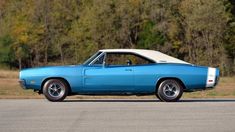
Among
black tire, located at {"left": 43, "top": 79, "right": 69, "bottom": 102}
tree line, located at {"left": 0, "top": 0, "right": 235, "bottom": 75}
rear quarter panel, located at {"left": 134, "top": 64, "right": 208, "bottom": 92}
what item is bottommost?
black tire, located at {"left": 43, "top": 79, "right": 69, "bottom": 102}

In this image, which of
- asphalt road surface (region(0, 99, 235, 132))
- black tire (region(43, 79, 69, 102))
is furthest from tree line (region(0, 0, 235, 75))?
asphalt road surface (region(0, 99, 235, 132))

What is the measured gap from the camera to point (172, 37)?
6625 centimetres

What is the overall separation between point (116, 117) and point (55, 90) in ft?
14.4

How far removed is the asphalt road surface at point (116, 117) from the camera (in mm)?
10711

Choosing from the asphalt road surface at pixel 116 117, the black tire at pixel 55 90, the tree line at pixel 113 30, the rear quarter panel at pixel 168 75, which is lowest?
the asphalt road surface at pixel 116 117

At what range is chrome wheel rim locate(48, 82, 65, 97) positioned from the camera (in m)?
16.3

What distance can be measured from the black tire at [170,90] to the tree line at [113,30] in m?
46.4

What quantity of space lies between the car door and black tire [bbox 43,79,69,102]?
578 mm

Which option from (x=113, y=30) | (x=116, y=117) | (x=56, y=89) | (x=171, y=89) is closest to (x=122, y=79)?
(x=171, y=89)

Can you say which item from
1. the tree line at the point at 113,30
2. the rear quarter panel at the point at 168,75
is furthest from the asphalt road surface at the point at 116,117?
the tree line at the point at 113,30

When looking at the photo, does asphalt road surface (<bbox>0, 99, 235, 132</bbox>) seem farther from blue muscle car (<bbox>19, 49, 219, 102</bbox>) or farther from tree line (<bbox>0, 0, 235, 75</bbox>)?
tree line (<bbox>0, 0, 235, 75</bbox>)

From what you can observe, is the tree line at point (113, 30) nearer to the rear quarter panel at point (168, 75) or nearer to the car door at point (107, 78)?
the rear quarter panel at point (168, 75)

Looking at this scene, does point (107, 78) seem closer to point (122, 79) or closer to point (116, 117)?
point (122, 79)

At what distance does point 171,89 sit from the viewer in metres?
16.2
